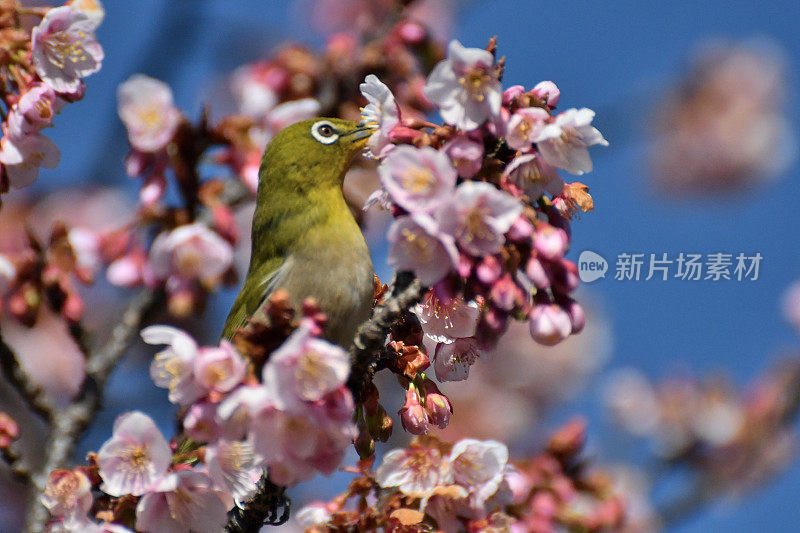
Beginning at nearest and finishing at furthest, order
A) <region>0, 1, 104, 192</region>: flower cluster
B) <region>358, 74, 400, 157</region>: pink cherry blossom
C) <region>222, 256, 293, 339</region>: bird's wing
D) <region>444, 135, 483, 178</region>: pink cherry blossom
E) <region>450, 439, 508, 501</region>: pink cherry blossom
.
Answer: <region>444, 135, 483, 178</region>: pink cherry blossom
<region>358, 74, 400, 157</region>: pink cherry blossom
<region>450, 439, 508, 501</region>: pink cherry blossom
<region>0, 1, 104, 192</region>: flower cluster
<region>222, 256, 293, 339</region>: bird's wing

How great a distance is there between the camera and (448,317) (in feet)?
7.29

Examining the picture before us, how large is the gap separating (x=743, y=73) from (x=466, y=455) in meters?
8.71

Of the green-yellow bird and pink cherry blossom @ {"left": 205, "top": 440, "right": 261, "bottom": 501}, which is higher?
the green-yellow bird

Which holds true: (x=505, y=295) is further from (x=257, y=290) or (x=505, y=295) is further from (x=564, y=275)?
(x=257, y=290)

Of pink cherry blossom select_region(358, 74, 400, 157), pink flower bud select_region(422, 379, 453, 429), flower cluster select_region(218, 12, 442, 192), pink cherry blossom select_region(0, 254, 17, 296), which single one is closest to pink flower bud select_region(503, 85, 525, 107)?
pink cherry blossom select_region(358, 74, 400, 157)

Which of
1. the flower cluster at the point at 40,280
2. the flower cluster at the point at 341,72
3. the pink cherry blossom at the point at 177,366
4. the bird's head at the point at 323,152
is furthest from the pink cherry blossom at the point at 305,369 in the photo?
the flower cluster at the point at 341,72

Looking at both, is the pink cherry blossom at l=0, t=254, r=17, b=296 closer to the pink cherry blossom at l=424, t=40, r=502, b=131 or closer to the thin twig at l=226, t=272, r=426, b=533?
the thin twig at l=226, t=272, r=426, b=533

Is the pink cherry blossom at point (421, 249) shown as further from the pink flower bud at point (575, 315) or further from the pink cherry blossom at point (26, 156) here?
the pink cherry blossom at point (26, 156)

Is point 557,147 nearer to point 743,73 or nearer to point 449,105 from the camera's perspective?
point 449,105

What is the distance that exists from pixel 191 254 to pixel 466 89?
8.04 feet

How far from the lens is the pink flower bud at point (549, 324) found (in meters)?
1.87

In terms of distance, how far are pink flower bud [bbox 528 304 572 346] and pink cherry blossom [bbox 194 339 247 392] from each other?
0.66m

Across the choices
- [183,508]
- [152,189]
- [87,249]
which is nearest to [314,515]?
[183,508]

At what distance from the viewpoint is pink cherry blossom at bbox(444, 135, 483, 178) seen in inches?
71.3
